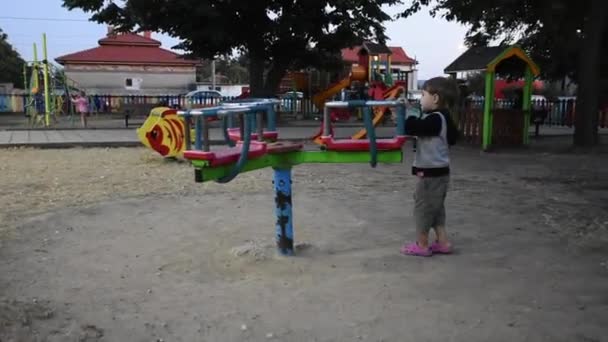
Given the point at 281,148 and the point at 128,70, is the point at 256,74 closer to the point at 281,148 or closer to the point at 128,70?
the point at 281,148

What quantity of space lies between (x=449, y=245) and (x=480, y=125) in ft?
31.1

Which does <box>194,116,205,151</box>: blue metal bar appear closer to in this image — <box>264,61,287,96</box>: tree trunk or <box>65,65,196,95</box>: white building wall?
<box>264,61,287,96</box>: tree trunk

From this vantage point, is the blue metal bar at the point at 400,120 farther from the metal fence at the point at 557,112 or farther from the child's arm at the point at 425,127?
the metal fence at the point at 557,112

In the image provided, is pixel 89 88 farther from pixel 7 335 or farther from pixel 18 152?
pixel 7 335

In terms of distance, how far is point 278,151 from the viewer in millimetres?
3910

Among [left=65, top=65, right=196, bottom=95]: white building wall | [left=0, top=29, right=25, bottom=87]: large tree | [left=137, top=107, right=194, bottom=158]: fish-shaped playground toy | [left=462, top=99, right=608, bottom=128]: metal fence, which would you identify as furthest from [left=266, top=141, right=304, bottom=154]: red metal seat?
[left=0, top=29, right=25, bottom=87]: large tree

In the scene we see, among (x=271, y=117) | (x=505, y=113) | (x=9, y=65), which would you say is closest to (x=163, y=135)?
(x=271, y=117)

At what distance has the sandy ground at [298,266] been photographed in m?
3.01

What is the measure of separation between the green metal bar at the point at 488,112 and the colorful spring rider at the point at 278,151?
356 inches

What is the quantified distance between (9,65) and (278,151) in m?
55.9

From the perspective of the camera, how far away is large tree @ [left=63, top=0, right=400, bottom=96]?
1878 centimetres

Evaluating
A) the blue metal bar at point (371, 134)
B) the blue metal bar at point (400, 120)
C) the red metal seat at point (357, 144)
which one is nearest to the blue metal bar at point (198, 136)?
the red metal seat at point (357, 144)

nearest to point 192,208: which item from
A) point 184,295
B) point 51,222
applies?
point 51,222

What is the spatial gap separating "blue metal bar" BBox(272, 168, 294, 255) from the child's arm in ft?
2.93
